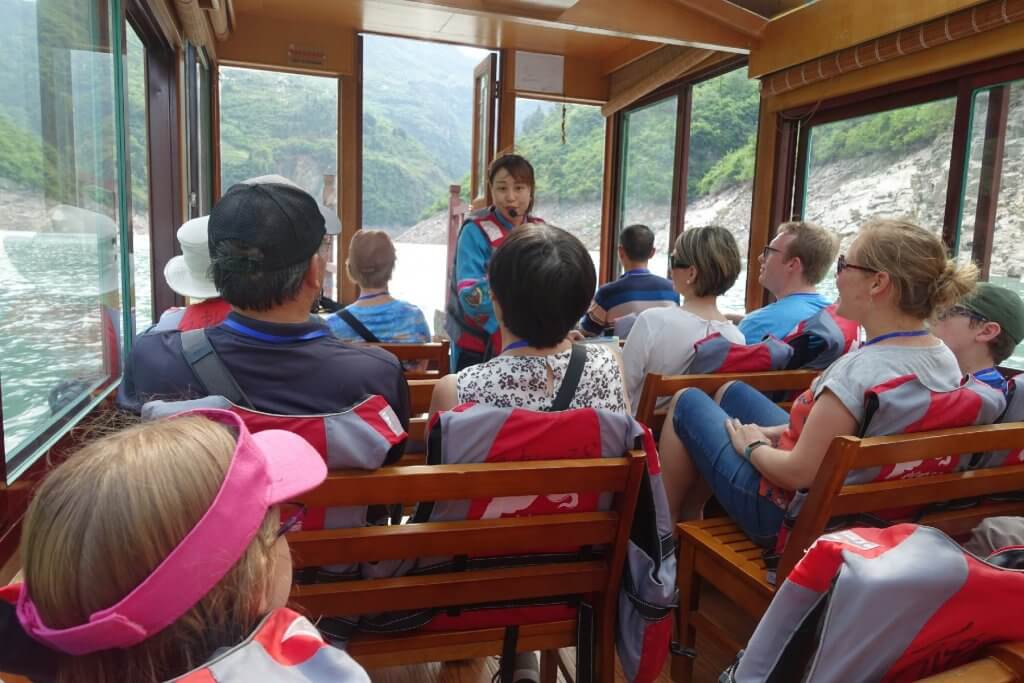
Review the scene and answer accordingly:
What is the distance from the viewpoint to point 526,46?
5.41 m

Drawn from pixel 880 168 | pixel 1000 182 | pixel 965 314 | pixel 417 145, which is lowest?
pixel 965 314

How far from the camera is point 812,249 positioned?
2508mm

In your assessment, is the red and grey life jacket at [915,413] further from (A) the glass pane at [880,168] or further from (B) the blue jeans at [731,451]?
(A) the glass pane at [880,168]

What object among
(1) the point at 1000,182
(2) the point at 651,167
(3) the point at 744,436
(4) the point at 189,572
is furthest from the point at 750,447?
(2) the point at 651,167

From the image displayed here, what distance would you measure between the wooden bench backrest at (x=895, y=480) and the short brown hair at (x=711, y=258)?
0.99 meters

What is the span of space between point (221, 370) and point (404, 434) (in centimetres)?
29

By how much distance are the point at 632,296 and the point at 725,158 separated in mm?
2229

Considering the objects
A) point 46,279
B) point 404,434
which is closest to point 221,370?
point 404,434

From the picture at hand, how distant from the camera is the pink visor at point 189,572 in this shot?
0.50m

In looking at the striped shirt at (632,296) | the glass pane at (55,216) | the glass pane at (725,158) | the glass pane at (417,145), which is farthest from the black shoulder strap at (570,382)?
the glass pane at (417,145)

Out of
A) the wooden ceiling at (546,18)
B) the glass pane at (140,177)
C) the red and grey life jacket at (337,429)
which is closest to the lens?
the red and grey life jacket at (337,429)

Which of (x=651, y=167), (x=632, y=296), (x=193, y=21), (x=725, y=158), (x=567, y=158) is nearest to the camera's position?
(x=632, y=296)

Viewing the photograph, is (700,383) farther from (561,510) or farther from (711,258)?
(561,510)

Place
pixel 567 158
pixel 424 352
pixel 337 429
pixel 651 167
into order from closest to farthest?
1. pixel 337 429
2. pixel 424 352
3. pixel 651 167
4. pixel 567 158
